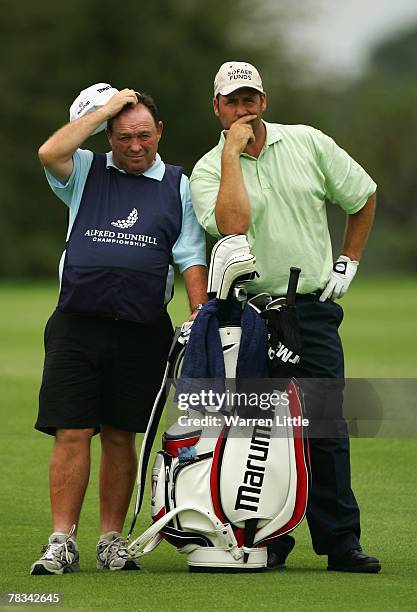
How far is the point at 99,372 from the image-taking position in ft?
19.4

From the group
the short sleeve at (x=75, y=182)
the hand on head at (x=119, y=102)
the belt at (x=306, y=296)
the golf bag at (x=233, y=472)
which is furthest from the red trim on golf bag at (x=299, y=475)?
the hand on head at (x=119, y=102)

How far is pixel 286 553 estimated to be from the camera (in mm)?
5977

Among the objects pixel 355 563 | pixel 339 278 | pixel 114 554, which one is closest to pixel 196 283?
pixel 339 278

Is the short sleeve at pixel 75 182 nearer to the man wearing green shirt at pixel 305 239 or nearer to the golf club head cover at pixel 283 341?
the man wearing green shirt at pixel 305 239

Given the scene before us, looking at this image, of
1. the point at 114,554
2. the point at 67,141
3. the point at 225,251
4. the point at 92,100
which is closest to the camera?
the point at 225,251

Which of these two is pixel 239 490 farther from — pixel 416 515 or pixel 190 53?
pixel 190 53

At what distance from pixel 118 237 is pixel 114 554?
48.3 inches

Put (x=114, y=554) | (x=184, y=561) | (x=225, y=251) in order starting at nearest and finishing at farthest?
1. (x=225, y=251)
2. (x=114, y=554)
3. (x=184, y=561)

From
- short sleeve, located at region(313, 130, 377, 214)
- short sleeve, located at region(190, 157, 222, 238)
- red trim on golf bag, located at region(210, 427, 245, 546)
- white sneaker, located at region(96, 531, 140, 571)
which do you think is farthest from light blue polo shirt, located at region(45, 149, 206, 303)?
white sneaker, located at region(96, 531, 140, 571)

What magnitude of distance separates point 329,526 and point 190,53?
52228mm

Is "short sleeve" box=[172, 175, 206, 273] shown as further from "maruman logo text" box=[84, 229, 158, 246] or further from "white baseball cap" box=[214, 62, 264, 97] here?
"white baseball cap" box=[214, 62, 264, 97]

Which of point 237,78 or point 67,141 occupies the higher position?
point 237,78

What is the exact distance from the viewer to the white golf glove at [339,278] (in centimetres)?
596

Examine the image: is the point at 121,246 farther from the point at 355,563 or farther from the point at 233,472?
the point at 355,563
